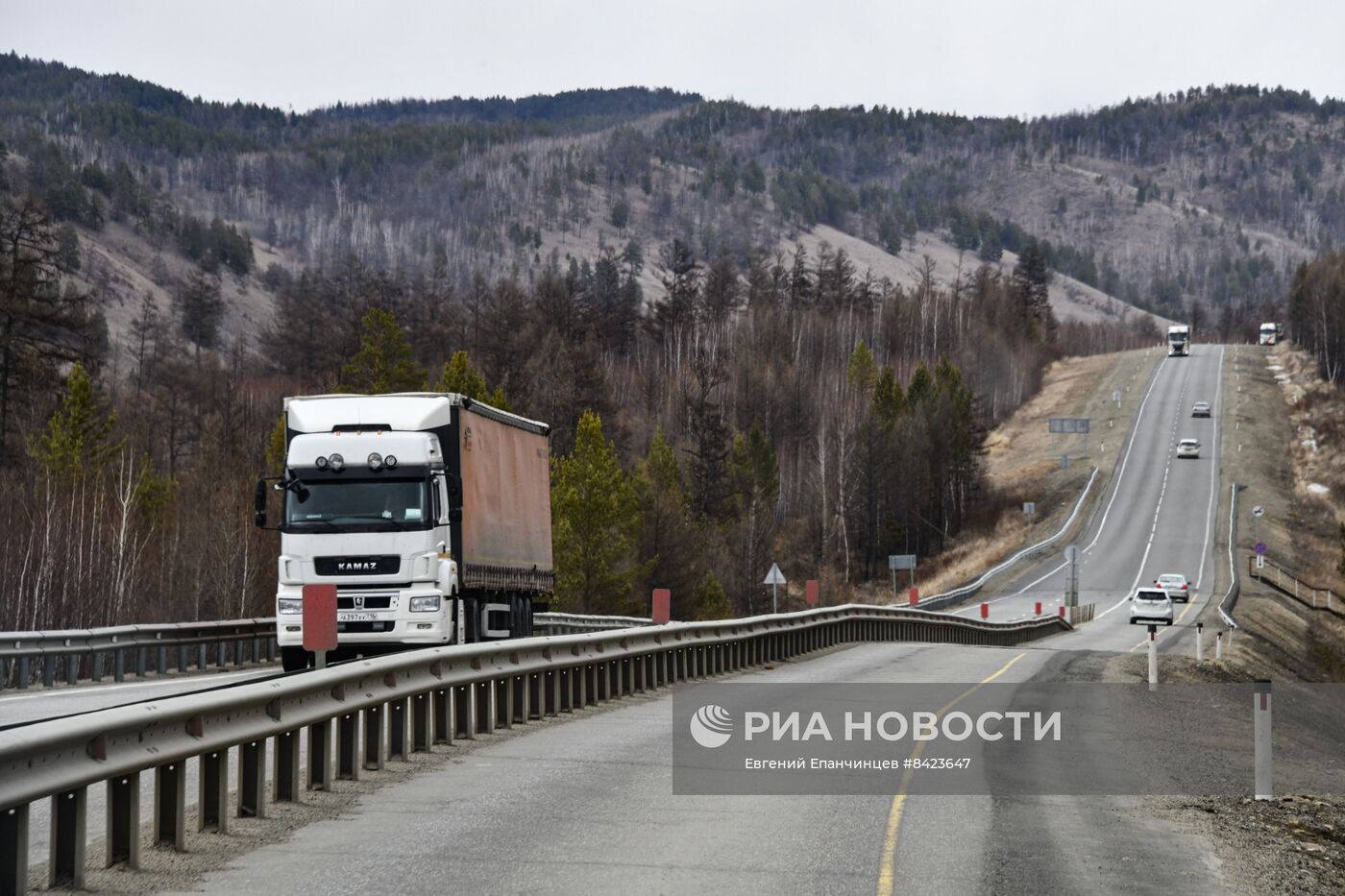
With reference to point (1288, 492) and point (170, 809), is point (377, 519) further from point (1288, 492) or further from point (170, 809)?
point (1288, 492)

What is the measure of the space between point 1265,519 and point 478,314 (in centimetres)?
5506

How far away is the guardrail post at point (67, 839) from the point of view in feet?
27.9

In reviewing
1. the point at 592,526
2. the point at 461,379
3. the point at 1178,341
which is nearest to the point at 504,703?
the point at 592,526

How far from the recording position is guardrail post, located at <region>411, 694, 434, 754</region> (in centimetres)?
1535

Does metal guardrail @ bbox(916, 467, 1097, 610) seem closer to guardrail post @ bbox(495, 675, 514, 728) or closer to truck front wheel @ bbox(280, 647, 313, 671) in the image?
truck front wheel @ bbox(280, 647, 313, 671)

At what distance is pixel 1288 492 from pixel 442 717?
101 metres

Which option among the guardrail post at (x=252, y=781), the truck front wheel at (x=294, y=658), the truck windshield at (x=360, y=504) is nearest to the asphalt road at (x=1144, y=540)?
the truck windshield at (x=360, y=504)

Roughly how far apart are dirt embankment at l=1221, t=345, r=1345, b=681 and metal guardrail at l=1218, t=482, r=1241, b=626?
0.38 meters

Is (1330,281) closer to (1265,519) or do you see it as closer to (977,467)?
(977,467)

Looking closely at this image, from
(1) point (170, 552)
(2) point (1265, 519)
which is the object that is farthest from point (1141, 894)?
(2) point (1265, 519)

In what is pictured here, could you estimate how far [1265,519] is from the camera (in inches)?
3898

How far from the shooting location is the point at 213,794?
10.6 meters

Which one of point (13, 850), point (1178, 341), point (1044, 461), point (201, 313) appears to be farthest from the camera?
point (1178, 341)

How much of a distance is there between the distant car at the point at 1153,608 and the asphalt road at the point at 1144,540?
0.67 metres
